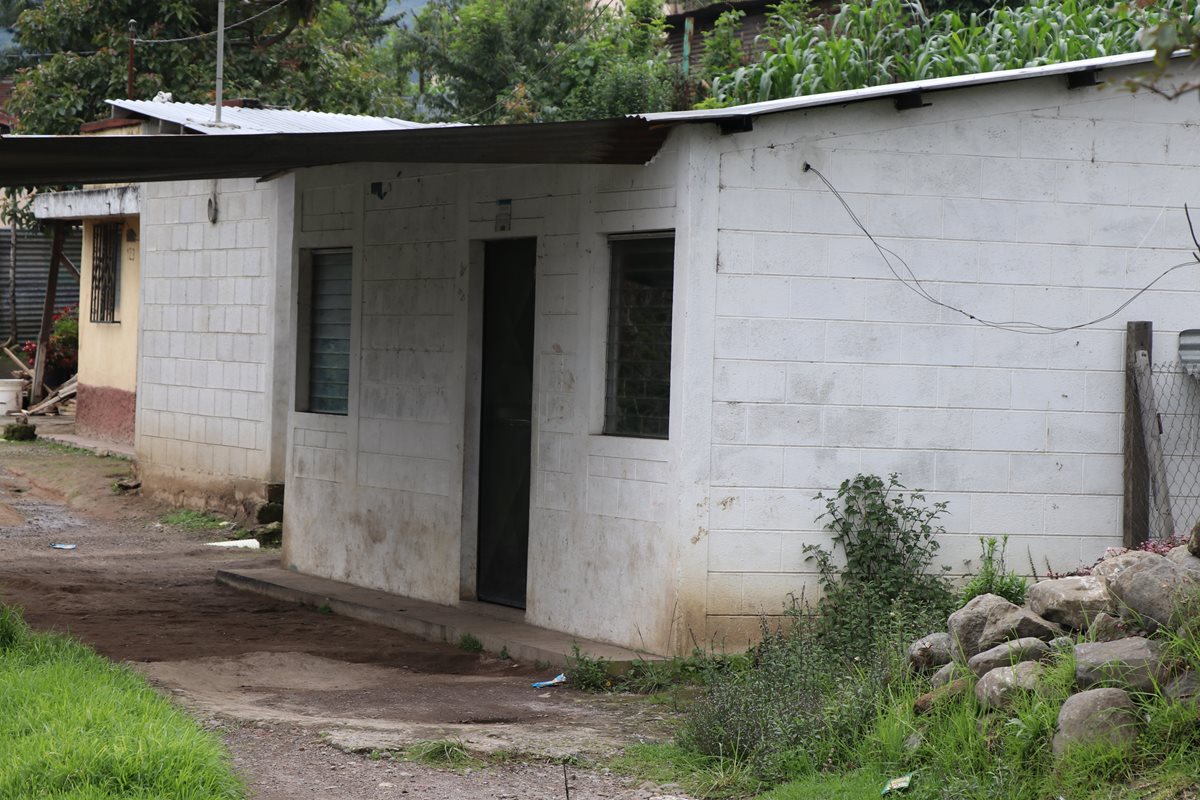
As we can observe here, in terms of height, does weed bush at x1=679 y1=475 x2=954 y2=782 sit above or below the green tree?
below

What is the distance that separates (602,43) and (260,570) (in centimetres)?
1492

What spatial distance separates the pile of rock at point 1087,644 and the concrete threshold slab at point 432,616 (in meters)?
2.27

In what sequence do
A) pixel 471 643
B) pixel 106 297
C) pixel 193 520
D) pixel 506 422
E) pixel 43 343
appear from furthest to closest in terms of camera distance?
pixel 43 343
pixel 106 297
pixel 193 520
pixel 506 422
pixel 471 643

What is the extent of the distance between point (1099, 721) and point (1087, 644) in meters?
0.52

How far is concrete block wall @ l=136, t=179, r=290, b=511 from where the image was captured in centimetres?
1449

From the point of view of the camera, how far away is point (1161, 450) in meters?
8.48

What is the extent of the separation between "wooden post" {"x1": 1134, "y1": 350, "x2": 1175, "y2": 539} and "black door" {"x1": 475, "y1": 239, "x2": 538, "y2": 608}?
354 cm

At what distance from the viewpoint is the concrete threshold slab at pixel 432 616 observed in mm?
8336

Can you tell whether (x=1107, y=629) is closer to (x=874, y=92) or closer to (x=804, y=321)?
(x=804, y=321)

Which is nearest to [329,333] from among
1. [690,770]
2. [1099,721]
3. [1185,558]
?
[690,770]

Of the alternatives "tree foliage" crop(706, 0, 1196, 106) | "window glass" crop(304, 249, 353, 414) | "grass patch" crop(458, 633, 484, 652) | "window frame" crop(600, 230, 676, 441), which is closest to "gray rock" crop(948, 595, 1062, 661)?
"window frame" crop(600, 230, 676, 441)

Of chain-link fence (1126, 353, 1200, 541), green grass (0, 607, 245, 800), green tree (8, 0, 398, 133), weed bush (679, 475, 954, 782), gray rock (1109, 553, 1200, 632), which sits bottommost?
green grass (0, 607, 245, 800)

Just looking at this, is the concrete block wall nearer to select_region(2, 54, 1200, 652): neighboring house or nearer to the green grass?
select_region(2, 54, 1200, 652): neighboring house

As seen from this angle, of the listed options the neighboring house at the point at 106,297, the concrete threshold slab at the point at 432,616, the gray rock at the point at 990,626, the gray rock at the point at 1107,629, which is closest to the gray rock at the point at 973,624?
the gray rock at the point at 990,626
